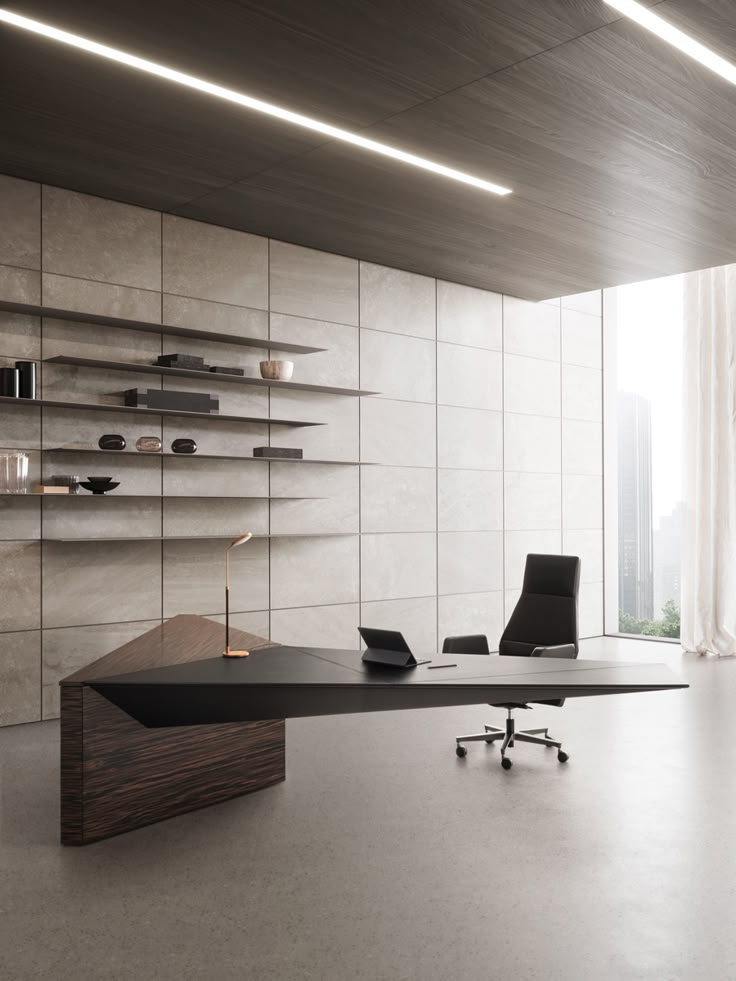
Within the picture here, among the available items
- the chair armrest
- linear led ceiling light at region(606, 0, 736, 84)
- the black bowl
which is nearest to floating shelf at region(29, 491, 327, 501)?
the black bowl

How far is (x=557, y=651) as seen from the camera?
15.5 ft

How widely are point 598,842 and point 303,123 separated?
11.9 feet

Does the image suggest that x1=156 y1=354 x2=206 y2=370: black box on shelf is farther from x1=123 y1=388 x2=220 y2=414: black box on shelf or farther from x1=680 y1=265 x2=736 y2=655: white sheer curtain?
x1=680 y1=265 x2=736 y2=655: white sheer curtain

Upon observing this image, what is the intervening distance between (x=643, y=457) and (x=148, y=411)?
18.1ft

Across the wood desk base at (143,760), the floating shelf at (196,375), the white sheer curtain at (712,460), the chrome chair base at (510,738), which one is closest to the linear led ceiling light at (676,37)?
the wood desk base at (143,760)

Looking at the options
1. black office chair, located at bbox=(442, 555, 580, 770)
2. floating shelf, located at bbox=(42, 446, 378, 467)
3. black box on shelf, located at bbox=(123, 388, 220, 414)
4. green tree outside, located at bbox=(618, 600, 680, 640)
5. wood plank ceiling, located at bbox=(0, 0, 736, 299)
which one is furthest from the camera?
green tree outside, located at bbox=(618, 600, 680, 640)

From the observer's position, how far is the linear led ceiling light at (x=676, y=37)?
11.4 feet

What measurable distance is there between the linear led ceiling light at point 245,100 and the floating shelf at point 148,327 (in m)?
1.68

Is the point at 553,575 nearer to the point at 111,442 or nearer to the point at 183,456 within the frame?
the point at 183,456

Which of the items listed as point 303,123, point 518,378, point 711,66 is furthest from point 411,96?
point 518,378

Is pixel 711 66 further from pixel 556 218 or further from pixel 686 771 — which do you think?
pixel 686 771

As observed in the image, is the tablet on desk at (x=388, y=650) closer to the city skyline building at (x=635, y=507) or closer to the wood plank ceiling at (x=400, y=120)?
the wood plank ceiling at (x=400, y=120)

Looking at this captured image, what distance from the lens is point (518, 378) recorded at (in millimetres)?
8516

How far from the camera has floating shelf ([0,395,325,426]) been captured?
5.18 m
